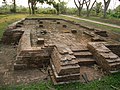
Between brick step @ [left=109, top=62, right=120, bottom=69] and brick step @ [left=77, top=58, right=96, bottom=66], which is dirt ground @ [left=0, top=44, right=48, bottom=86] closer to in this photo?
brick step @ [left=77, top=58, right=96, bottom=66]

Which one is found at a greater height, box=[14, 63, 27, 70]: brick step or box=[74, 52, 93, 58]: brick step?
box=[74, 52, 93, 58]: brick step

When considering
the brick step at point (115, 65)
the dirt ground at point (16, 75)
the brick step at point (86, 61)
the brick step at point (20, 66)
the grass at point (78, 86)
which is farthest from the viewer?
the brick step at point (86, 61)

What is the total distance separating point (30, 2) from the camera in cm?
2833

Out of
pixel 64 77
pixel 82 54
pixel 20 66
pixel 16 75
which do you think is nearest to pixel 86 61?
pixel 82 54

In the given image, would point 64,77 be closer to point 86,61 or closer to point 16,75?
point 86,61

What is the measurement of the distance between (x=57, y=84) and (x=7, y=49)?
3.89 m

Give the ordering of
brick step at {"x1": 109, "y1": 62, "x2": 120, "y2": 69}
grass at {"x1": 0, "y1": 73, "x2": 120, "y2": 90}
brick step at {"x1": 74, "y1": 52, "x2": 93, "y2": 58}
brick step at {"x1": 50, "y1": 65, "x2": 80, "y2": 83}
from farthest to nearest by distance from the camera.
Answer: brick step at {"x1": 74, "y1": 52, "x2": 93, "y2": 58}, brick step at {"x1": 109, "y1": 62, "x2": 120, "y2": 69}, brick step at {"x1": 50, "y1": 65, "x2": 80, "y2": 83}, grass at {"x1": 0, "y1": 73, "x2": 120, "y2": 90}

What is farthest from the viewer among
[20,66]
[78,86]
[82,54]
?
[82,54]

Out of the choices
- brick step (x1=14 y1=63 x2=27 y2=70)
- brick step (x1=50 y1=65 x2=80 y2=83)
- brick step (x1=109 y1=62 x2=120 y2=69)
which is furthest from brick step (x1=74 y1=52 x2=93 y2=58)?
brick step (x1=14 y1=63 x2=27 y2=70)

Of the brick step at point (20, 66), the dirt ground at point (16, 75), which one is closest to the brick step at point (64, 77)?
the dirt ground at point (16, 75)

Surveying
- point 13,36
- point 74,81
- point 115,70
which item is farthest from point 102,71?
point 13,36

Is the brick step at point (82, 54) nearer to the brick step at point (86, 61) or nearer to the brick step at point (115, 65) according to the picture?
the brick step at point (86, 61)

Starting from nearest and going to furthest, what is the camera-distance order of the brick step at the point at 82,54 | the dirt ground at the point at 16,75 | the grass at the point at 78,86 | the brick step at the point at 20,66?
the grass at the point at 78,86 → the dirt ground at the point at 16,75 → the brick step at the point at 20,66 → the brick step at the point at 82,54

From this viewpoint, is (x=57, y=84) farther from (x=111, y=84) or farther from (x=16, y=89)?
(x=111, y=84)
